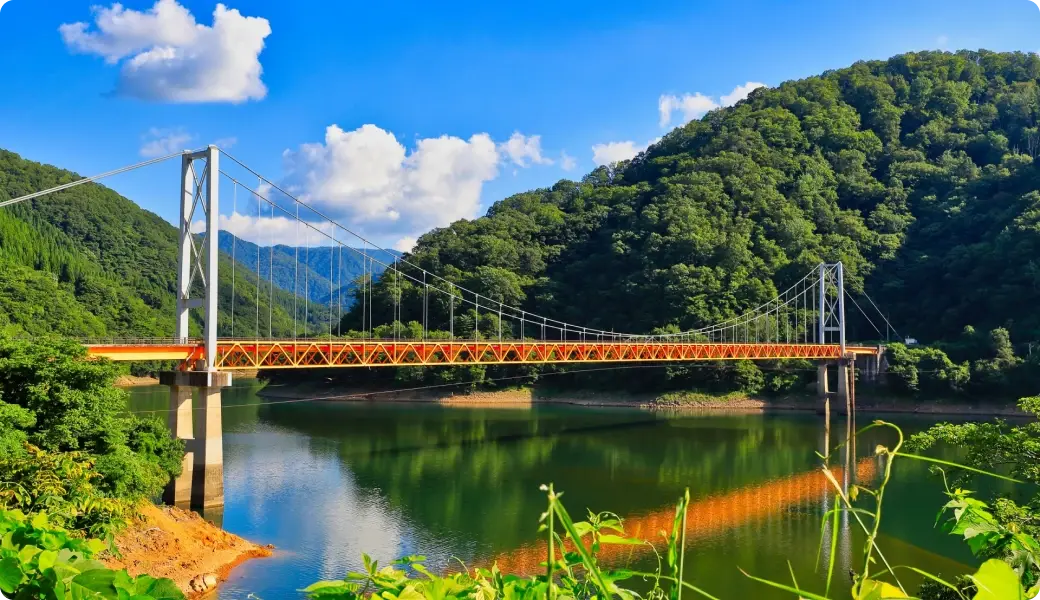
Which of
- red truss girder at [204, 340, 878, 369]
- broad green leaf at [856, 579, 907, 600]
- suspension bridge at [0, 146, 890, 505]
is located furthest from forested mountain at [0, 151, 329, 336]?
broad green leaf at [856, 579, 907, 600]

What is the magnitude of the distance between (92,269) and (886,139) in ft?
176

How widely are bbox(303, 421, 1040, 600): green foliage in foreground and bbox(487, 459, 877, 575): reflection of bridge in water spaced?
9913 mm

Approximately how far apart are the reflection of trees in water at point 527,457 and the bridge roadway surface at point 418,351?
99.9 inches

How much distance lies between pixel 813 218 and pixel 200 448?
38261 millimetres

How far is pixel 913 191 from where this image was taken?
149ft

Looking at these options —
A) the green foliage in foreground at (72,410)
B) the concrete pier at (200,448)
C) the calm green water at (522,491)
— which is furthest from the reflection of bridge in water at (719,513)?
the concrete pier at (200,448)

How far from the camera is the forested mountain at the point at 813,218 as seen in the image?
3725 centimetres

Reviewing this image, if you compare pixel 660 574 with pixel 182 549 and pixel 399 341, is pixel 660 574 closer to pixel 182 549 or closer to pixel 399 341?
pixel 182 549

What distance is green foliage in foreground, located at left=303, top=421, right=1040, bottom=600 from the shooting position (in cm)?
63

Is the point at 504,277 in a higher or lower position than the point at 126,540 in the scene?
higher

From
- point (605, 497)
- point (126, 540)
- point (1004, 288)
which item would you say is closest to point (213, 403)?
point (126, 540)

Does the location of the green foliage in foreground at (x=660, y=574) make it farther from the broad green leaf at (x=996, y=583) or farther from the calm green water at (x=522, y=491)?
the calm green water at (x=522, y=491)

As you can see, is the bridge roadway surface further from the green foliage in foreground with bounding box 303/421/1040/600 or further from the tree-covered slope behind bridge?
the green foliage in foreground with bounding box 303/421/1040/600

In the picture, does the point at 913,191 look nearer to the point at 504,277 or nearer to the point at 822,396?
the point at 822,396
